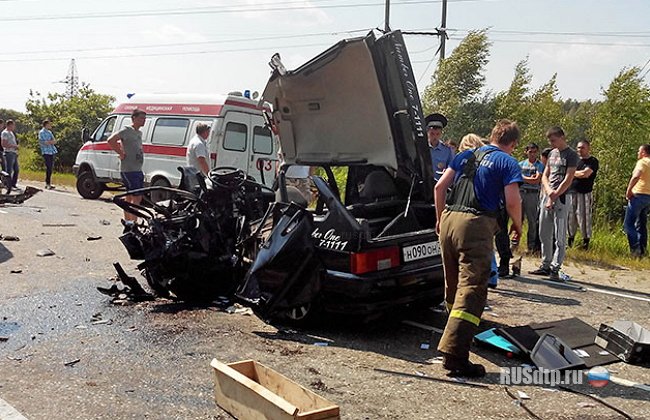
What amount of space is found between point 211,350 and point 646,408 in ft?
10.1

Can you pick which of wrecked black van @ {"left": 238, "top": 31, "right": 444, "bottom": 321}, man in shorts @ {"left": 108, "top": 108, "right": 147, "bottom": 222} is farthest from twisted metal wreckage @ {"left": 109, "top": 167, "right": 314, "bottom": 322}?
man in shorts @ {"left": 108, "top": 108, "right": 147, "bottom": 222}

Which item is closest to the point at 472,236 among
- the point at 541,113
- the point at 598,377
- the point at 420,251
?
the point at 420,251

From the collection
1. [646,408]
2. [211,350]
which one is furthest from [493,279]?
[211,350]

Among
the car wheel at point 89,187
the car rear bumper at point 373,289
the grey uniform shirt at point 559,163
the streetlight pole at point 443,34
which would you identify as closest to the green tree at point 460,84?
the streetlight pole at point 443,34

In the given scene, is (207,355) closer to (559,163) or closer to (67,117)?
(559,163)

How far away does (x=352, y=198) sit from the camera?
6.77 meters

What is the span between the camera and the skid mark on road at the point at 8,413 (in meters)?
3.71

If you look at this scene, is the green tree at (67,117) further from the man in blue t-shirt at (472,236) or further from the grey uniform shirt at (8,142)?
the man in blue t-shirt at (472,236)

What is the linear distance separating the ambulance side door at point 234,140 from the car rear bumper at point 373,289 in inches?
354

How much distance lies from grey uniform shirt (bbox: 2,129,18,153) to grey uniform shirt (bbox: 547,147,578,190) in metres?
13.5

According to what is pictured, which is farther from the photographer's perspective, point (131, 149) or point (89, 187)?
point (89, 187)

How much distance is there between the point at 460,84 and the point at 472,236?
23254 mm

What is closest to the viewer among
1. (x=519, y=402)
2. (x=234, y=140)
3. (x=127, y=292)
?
(x=519, y=402)

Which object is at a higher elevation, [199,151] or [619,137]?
[619,137]
